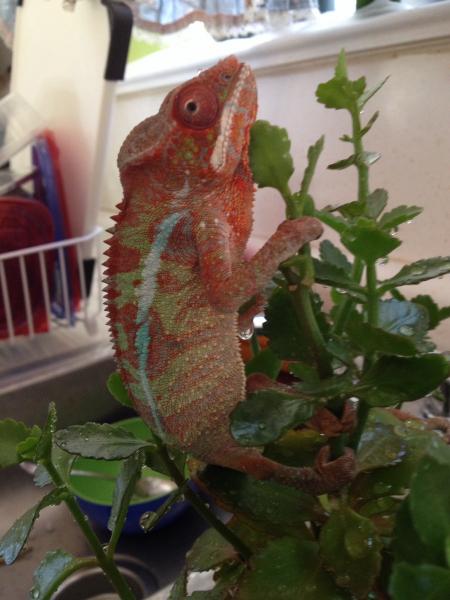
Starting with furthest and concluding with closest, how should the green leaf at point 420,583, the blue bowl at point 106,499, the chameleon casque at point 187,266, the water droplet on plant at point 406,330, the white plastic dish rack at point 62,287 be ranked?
the white plastic dish rack at point 62,287
the blue bowl at point 106,499
the chameleon casque at point 187,266
the water droplet on plant at point 406,330
the green leaf at point 420,583

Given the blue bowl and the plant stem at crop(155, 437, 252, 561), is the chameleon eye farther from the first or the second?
the blue bowl

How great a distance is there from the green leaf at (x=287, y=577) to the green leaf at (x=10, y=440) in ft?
0.46

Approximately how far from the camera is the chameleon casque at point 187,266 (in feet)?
1.19

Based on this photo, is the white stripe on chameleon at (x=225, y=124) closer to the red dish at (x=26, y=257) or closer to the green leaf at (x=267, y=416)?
the green leaf at (x=267, y=416)

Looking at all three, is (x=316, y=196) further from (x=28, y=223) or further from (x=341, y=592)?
(x=341, y=592)

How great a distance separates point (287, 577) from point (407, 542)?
70 mm

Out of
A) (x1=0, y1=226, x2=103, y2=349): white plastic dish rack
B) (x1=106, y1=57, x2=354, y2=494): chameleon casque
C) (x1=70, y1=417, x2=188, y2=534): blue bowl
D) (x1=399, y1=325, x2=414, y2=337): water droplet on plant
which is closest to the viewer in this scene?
(x1=399, y1=325, x2=414, y2=337): water droplet on plant

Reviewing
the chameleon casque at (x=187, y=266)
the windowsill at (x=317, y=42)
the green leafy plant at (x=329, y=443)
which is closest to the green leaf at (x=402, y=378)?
the green leafy plant at (x=329, y=443)

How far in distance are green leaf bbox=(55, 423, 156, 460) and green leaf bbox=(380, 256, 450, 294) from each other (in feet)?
0.52

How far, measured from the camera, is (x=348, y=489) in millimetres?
294

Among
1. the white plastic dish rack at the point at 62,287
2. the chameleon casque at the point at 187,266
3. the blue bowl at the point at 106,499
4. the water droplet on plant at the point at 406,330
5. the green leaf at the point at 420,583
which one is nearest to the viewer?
the green leaf at the point at 420,583

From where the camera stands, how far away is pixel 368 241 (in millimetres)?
217

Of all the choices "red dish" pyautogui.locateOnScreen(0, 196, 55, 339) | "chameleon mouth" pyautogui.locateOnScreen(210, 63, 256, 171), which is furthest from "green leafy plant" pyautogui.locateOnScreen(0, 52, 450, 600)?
"red dish" pyautogui.locateOnScreen(0, 196, 55, 339)

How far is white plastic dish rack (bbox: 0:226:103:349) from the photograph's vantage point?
82 cm
